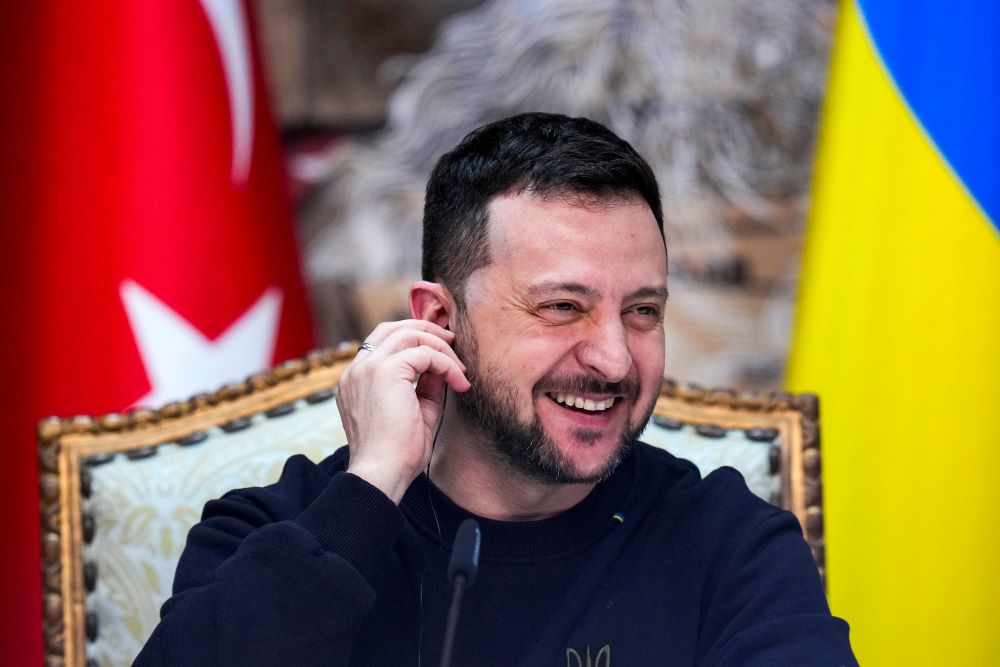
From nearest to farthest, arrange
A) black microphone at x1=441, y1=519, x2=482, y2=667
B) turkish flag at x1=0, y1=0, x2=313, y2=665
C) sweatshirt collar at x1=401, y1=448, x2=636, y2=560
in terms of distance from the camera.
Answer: black microphone at x1=441, y1=519, x2=482, y2=667
sweatshirt collar at x1=401, y1=448, x2=636, y2=560
turkish flag at x1=0, y1=0, x2=313, y2=665

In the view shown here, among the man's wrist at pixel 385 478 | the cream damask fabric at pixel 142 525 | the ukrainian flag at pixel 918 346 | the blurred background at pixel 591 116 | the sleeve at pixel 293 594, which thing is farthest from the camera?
the blurred background at pixel 591 116

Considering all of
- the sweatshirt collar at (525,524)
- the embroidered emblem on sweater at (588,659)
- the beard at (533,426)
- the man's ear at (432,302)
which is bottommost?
the embroidered emblem on sweater at (588,659)

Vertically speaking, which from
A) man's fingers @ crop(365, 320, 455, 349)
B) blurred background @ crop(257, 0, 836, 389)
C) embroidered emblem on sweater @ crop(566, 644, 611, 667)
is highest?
blurred background @ crop(257, 0, 836, 389)

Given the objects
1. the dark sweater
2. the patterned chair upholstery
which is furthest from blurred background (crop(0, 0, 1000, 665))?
the dark sweater

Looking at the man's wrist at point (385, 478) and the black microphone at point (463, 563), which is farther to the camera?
the man's wrist at point (385, 478)

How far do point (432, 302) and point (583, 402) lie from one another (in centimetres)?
27

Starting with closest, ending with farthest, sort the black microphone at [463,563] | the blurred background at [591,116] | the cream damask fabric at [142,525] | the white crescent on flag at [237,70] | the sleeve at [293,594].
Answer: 1. the black microphone at [463,563]
2. the sleeve at [293,594]
3. the cream damask fabric at [142,525]
4. the white crescent on flag at [237,70]
5. the blurred background at [591,116]

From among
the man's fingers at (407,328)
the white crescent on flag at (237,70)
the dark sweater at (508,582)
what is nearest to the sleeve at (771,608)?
the dark sweater at (508,582)

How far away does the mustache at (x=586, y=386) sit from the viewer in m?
1.28

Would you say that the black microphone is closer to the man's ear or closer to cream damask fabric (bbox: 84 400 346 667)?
the man's ear

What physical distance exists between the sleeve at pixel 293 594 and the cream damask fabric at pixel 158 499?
0.29 m

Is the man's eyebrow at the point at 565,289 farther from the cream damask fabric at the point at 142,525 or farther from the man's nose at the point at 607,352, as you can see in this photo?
the cream damask fabric at the point at 142,525

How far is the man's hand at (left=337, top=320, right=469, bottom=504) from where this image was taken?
126 cm

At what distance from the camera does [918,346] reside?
74.7 inches
